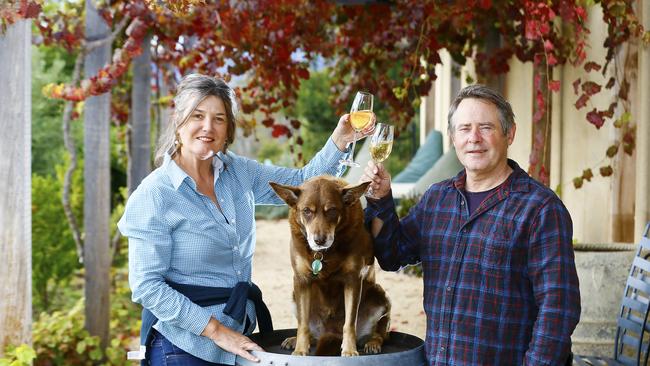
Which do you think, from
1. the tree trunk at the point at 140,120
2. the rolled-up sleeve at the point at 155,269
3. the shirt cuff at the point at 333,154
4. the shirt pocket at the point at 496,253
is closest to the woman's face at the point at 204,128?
the rolled-up sleeve at the point at 155,269

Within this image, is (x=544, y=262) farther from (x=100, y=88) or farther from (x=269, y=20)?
(x=269, y=20)

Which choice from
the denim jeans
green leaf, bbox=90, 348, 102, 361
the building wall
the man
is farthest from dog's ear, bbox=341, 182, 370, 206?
green leaf, bbox=90, 348, 102, 361

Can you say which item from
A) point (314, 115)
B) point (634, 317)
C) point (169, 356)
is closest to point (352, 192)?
point (169, 356)

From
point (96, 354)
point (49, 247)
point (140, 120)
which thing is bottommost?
point (96, 354)

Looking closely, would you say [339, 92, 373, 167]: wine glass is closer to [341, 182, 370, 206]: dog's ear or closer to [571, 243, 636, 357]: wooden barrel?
[341, 182, 370, 206]: dog's ear

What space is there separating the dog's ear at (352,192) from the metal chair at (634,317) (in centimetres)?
170

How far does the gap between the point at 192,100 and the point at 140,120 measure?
3554 millimetres

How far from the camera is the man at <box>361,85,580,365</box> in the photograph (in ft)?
8.34

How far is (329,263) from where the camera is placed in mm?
2756

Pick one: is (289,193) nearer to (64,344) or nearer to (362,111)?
(362,111)

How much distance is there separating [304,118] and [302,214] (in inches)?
537

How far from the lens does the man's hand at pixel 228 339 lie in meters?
2.79

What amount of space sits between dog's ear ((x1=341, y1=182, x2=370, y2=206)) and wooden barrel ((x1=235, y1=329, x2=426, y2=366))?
0.52 meters

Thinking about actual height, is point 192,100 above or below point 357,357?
above
